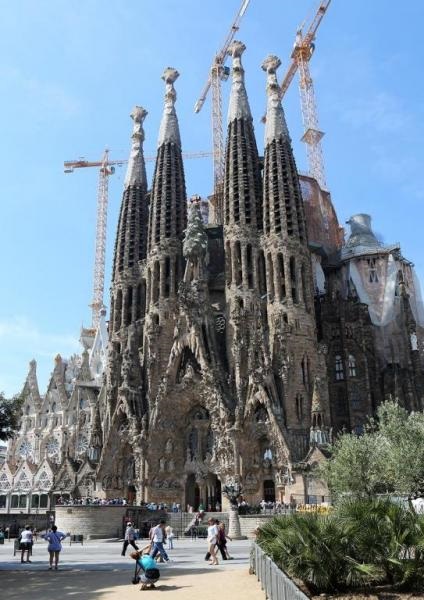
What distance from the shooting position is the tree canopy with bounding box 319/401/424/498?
2228 cm

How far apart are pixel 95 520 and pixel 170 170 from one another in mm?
35602

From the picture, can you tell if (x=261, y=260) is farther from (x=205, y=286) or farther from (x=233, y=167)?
(x=233, y=167)

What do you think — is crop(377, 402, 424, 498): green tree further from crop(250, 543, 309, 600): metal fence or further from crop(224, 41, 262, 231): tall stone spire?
crop(224, 41, 262, 231): tall stone spire

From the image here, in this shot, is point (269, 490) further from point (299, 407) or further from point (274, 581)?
point (274, 581)

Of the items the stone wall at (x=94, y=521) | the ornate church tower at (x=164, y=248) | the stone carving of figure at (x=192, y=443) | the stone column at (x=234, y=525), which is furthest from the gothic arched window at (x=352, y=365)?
the stone column at (x=234, y=525)

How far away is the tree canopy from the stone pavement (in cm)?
686

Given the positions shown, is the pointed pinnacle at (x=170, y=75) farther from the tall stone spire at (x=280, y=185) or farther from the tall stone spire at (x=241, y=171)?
the tall stone spire at (x=280, y=185)

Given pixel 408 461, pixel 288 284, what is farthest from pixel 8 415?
pixel 288 284

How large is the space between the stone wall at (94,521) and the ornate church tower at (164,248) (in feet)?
49.4

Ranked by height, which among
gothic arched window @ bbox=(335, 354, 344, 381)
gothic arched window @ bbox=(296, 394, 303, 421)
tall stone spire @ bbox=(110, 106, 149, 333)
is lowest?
gothic arched window @ bbox=(296, 394, 303, 421)

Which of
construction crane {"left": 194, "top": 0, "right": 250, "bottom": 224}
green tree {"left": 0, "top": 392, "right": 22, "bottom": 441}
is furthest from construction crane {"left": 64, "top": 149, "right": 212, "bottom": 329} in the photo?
green tree {"left": 0, "top": 392, "right": 22, "bottom": 441}

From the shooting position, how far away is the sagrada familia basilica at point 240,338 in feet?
137

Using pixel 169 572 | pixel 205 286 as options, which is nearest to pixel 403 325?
→ pixel 205 286

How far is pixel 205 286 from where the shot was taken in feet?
160
